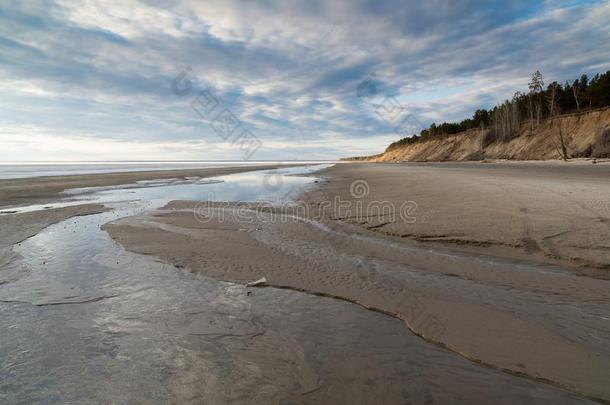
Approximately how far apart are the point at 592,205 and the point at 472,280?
5373mm

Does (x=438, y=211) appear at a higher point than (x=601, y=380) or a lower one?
higher

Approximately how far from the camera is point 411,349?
11.4 ft

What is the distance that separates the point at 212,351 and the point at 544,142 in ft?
172

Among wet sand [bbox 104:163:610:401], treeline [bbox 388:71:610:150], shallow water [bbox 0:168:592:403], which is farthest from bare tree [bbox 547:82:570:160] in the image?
shallow water [bbox 0:168:592:403]

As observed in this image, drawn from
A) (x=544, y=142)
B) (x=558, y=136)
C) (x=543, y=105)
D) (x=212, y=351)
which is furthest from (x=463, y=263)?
(x=543, y=105)

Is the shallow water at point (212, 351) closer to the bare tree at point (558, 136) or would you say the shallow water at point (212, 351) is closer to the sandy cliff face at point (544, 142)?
the sandy cliff face at point (544, 142)

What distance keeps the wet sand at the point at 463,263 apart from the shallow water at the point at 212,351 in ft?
1.47

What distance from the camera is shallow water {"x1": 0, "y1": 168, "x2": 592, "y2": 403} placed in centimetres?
279

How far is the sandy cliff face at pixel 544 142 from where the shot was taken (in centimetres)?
3450

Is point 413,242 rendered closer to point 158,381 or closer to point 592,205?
point 592,205

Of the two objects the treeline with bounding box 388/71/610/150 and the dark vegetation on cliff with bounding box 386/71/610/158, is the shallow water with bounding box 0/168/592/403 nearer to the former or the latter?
the dark vegetation on cliff with bounding box 386/71/610/158

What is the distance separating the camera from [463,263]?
611 centimetres

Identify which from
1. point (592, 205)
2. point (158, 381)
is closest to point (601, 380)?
point (158, 381)

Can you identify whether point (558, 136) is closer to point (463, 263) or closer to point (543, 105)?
point (543, 105)
